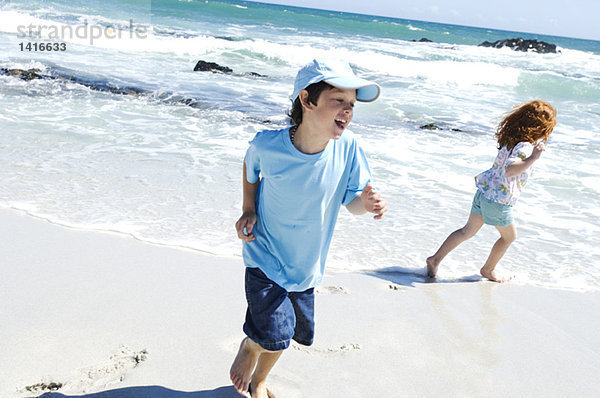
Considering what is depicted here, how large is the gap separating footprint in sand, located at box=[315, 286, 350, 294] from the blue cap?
1.72 meters

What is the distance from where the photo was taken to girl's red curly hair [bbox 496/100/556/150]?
149 inches

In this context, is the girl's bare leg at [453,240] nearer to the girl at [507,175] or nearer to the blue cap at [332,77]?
the girl at [507,175]

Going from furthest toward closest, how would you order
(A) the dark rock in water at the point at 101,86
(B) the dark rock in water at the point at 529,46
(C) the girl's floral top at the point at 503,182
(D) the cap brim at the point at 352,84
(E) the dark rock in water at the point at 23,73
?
(B) the dark rock in water at the point at 529,46, (E) the dark rock in water at the point at 23,73, (A) the dark rock in water at the point at 101,86, (C) the girl's floral top at the point at 503,182, (D) the cap brim at the point at 352,84

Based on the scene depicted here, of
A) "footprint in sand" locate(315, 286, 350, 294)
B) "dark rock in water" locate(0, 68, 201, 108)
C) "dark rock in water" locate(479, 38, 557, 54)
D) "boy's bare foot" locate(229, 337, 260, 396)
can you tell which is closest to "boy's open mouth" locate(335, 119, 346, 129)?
"boy's bare foot" locate(229, 337, 260, 396)

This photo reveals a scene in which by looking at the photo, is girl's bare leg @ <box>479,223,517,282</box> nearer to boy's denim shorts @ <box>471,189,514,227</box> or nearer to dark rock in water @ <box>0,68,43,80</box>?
boy's denim shorts @ <box>471,189,514,227</box>

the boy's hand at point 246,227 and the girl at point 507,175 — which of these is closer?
the boy's hand at point 246,227

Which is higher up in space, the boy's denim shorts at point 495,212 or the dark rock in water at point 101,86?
the boy's denim shorts at point 495,212

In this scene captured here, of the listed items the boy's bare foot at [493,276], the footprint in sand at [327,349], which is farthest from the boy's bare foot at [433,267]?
the footprint in sand at [327,349]

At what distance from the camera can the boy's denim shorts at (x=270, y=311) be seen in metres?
2.23

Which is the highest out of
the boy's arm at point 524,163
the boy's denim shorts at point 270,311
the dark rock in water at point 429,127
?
the boy's arm at point 524,163

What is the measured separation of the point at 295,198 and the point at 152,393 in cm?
104

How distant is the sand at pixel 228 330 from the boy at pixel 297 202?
0.44 meters

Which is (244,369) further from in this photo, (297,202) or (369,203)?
(369,203)

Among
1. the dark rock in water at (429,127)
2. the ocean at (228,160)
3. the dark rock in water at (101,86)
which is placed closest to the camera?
the ocean at (228,160)
